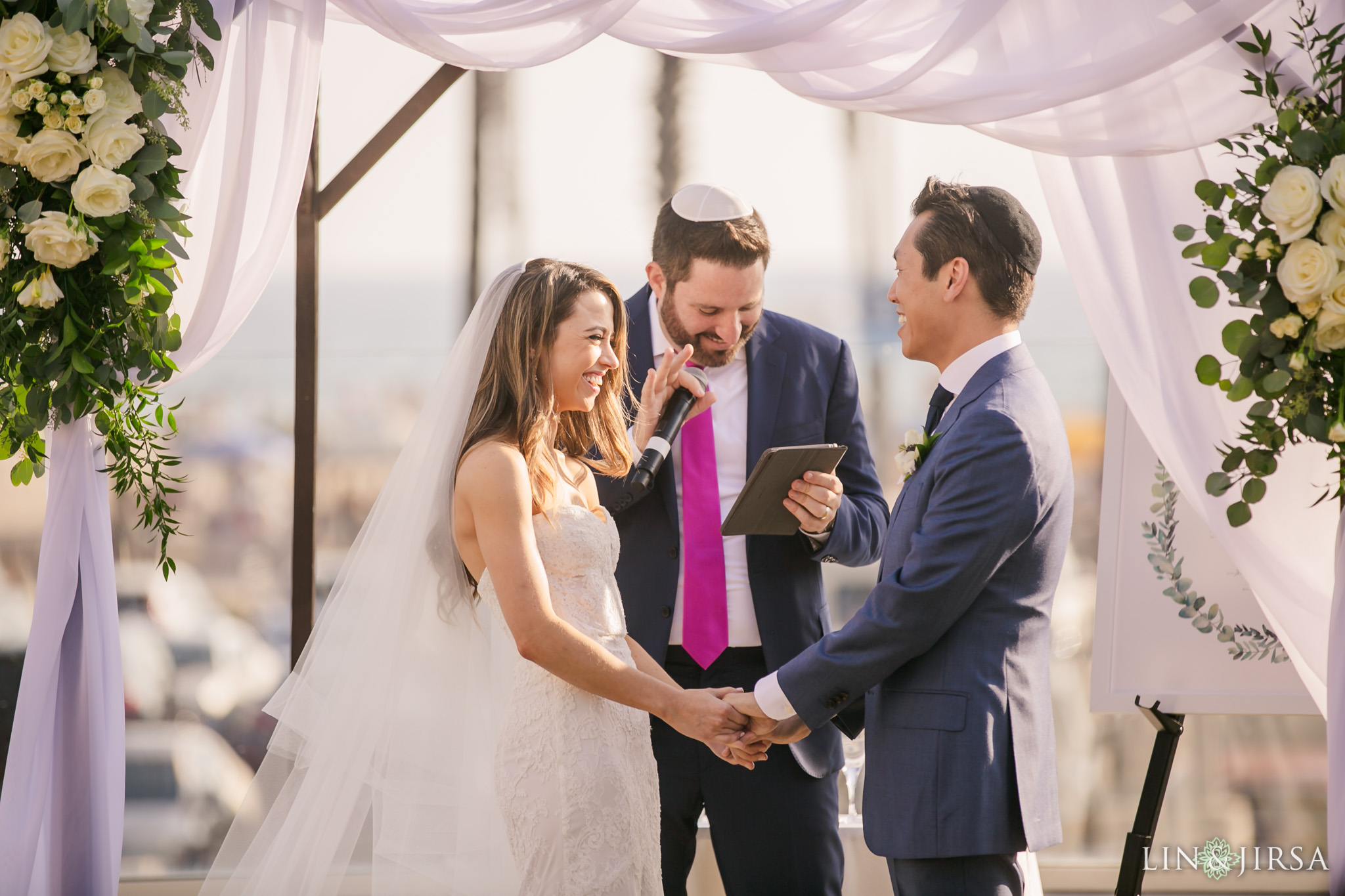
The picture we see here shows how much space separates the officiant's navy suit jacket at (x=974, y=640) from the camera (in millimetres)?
1842

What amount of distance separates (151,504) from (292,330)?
1.35 metres

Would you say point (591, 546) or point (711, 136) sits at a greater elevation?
point (711, 136)

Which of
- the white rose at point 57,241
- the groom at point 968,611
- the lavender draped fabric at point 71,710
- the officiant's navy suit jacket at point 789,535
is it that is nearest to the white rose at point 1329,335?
the groom at point 968,611

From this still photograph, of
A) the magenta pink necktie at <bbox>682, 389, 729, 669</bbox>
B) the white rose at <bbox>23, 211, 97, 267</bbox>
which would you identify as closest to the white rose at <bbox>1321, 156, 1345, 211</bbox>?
the magenta pink necktie at <bbox>682, 389, 729, 669</bbox>

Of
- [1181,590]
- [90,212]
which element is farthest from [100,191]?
[1181,590]

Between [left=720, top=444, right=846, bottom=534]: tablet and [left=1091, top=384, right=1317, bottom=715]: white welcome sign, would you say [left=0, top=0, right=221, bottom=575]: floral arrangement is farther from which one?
[left=1091, top=384, right=1317, bottom=715]: white welcome sign

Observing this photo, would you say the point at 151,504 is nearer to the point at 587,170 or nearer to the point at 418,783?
the point at 418,783

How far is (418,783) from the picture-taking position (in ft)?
7.08

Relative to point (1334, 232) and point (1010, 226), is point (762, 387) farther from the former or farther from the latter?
point (1334, 232)

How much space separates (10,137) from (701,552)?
1612 millimetres

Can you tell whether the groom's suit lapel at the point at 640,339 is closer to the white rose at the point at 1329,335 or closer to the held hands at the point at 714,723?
the held hands at the point at 714,723

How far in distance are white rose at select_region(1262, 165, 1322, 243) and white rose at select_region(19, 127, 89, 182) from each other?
2.18 meters

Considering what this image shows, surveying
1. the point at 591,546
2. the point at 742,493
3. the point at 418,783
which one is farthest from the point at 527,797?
the point at 742,493

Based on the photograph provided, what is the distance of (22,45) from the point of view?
6.49ft
